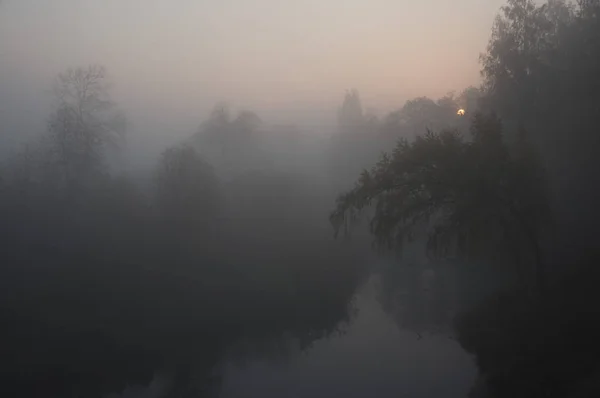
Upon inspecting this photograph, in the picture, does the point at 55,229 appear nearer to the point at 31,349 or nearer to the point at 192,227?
the point at 192,227

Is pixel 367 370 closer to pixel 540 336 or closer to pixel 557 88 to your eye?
pixel 540 336

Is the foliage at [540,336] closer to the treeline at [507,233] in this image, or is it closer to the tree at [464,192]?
the treeline at [507,233]

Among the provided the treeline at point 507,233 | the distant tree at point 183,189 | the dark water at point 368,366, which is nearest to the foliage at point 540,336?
the treeline at point 507,233

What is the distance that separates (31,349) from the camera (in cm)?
1474

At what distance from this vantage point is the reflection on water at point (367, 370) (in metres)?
12.2

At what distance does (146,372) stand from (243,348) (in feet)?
10.1

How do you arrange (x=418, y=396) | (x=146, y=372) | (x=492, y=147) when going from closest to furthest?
(x=418, y=396) → (x=492, y=147) → (x=146, y=372)

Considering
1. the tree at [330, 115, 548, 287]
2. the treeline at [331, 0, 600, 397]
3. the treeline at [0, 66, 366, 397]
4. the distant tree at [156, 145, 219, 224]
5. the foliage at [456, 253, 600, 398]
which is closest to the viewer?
the foliage at [456, 253, 600, 398]

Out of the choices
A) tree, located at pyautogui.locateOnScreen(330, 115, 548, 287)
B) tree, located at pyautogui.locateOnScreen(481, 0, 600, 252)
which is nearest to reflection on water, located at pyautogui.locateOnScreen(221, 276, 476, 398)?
tree, located at pyautogui.locateOnScreen(330, 115, 548, 287)

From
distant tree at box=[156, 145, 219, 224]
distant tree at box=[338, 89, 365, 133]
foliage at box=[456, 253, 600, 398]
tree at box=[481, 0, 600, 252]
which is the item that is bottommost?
foliage at box=[456, 253, 600, 398]

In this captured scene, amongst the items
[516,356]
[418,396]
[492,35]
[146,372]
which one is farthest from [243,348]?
[492,35]

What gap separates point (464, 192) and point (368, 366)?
5474 millimetres

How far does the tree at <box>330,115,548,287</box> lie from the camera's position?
12.3m

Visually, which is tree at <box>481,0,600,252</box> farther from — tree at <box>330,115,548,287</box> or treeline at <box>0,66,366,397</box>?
treeline at <box>0,66,366,397</box>
